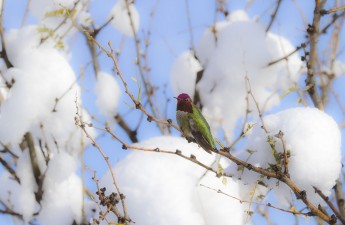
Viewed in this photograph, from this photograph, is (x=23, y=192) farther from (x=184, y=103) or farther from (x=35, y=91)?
(x=184, y=103)

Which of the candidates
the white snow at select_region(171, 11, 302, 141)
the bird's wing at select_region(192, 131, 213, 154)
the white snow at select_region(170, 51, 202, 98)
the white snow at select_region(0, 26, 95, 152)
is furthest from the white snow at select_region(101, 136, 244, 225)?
the white snow at select_region(170, 51, 202, 98)

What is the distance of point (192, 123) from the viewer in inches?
46.1

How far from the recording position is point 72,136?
2436 mm

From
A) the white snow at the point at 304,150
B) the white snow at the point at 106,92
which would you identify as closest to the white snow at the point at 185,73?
the white snow at the point at 106,92

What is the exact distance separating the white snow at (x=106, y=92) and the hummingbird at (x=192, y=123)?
167cm

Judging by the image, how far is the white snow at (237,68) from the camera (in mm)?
2484

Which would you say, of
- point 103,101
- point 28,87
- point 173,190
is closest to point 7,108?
point 28,87

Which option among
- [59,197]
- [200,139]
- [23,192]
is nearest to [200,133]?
[200,139]

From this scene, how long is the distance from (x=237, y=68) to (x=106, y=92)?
894mm

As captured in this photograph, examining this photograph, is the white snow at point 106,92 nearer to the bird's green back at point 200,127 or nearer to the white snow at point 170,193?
the white snow at point 170,193

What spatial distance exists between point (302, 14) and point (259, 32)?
326 millimetres

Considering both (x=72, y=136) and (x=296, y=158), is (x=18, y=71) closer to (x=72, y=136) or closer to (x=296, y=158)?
(x=72, y=136)

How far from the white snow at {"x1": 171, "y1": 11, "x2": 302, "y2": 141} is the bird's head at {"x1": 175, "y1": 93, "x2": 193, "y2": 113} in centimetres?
131

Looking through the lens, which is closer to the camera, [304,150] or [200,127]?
[200,127]
